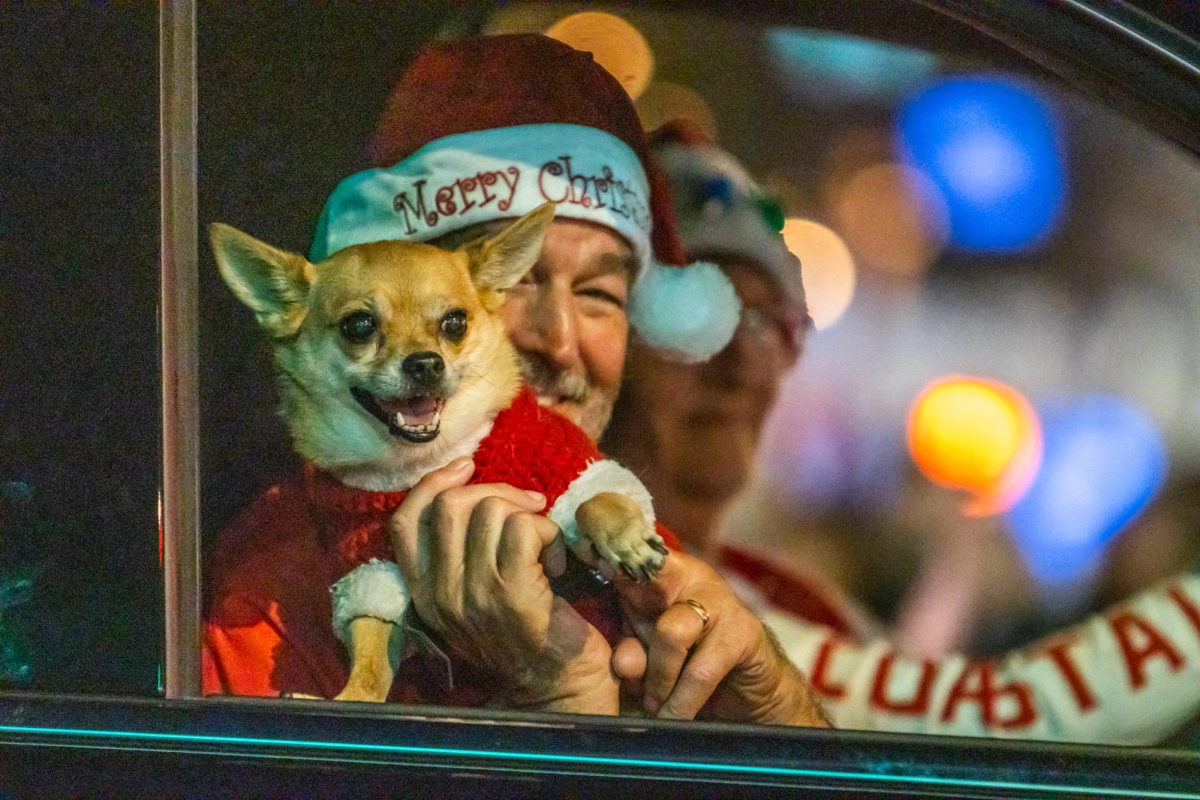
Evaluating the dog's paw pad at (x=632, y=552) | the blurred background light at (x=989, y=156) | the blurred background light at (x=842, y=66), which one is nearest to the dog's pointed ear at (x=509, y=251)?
the dog's paw pad at (x=632, y=552)

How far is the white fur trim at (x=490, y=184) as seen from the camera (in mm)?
1975

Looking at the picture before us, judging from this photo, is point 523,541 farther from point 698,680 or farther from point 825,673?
point 825,673

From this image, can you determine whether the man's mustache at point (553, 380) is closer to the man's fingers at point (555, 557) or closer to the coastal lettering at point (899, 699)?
the man's fingers at point (555, 557)

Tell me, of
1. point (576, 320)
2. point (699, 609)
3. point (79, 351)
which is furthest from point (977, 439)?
point (79, 351)

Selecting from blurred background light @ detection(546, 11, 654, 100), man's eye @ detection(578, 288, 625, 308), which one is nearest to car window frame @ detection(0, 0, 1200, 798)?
blurred background light @ detection(546, 11, 654, 100)

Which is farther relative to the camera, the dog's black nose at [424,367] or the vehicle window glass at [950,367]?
the vehicle window glass at [950,367]

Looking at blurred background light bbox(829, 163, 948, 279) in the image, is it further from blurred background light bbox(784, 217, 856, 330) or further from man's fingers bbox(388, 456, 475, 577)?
man's fingers bbox(388, 456, 475, 577)

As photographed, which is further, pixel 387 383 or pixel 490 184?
pixel 490 184

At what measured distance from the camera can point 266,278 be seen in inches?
74.7

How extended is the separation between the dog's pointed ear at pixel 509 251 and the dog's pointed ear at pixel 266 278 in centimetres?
28

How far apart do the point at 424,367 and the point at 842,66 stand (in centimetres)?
104

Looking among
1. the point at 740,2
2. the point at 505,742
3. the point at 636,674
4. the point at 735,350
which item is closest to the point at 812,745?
the point at 636,674

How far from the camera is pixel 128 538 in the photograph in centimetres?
177

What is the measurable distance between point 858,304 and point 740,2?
666 mm
